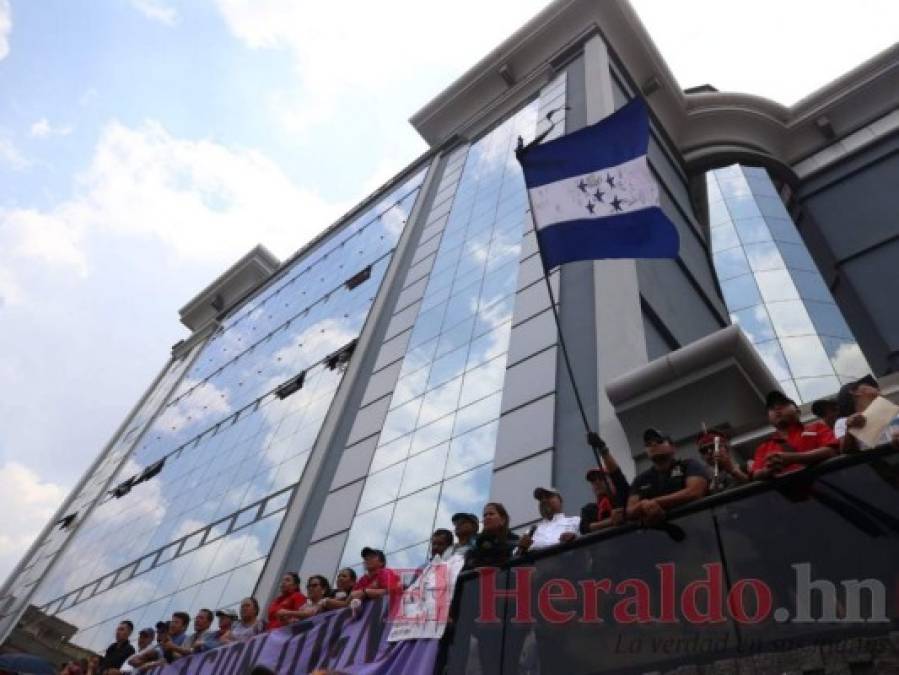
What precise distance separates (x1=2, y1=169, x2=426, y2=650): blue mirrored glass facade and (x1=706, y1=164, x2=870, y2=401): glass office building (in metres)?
8.97

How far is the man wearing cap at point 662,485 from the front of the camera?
14.5 ft

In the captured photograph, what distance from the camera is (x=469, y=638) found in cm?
511

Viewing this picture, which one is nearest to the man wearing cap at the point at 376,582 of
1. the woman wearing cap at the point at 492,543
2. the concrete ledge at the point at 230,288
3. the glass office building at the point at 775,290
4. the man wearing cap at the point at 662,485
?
the woman wearing cap at the point at 492,543

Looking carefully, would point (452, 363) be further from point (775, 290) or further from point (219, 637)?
point (775, 290)

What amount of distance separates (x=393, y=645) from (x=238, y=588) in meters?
7.45

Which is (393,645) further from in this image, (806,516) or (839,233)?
(839,233)

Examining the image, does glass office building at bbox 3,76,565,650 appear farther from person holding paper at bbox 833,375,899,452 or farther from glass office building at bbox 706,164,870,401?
glass office building at bbox 706,164,870,401

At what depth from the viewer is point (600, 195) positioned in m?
7.89

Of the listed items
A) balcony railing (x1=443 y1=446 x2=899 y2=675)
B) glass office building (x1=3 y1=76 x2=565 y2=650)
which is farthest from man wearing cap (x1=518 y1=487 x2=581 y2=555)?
glass office building (x1=3 y1=76 x2=565 y2=650)

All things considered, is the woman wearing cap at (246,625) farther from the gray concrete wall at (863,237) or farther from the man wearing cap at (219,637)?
the gray concrete wall at (863,237)

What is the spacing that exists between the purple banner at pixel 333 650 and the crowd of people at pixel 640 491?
168 mm

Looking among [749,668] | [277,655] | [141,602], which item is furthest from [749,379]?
[141,602]

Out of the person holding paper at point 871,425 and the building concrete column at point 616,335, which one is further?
the building concrete column at point 616,335

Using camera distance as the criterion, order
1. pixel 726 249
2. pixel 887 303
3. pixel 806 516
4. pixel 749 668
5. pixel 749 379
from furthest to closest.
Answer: pixel 726 249, pixel 887 303, pixel 749 379, pixel 806 516, pixel 749 668
